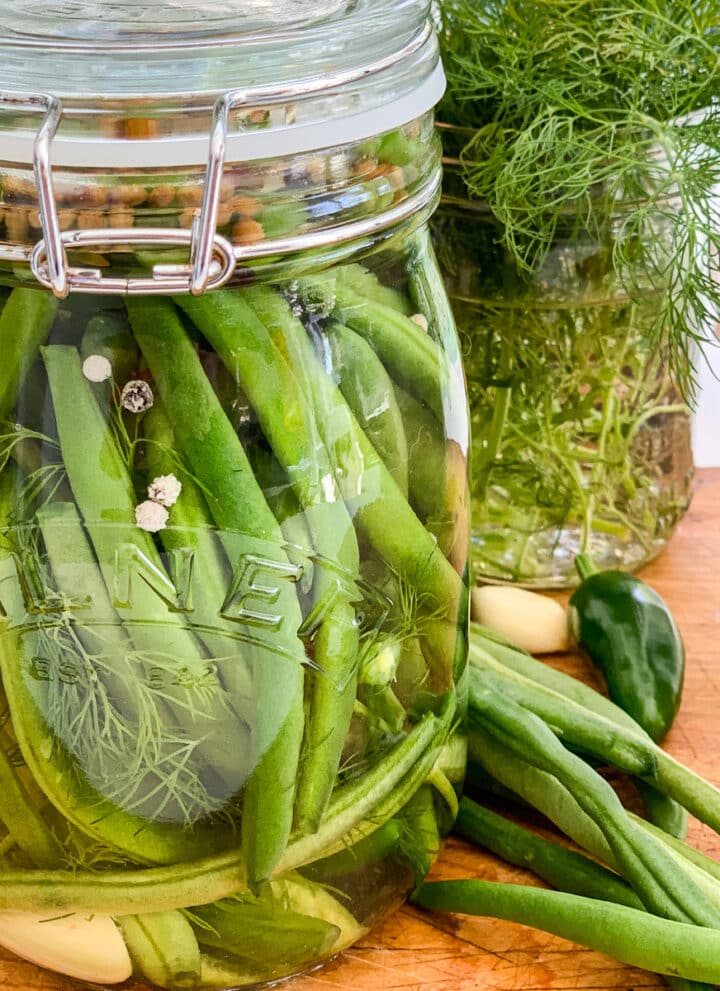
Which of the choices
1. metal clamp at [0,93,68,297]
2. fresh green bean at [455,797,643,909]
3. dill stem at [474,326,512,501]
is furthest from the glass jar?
metal clamp at [0,93,68,297]

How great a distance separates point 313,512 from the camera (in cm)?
51

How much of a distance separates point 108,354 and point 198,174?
8 cm

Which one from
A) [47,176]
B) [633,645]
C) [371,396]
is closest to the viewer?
[47,176]

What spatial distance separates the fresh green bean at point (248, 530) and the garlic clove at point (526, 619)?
0.33 meters

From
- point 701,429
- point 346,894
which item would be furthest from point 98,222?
point 701,429

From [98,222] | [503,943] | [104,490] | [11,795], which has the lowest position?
[503,943]

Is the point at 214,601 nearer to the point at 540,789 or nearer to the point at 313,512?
the point at 313,512

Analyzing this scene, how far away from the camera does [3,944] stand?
0.60 m

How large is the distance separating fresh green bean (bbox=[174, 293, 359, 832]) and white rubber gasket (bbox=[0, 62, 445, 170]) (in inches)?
2.4

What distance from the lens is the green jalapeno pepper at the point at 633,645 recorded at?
0.75 m

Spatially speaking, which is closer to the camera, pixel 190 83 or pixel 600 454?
pixel 190 83

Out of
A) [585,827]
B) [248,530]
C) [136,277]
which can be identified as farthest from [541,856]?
[136,277]

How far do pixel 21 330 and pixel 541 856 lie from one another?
1.27ft

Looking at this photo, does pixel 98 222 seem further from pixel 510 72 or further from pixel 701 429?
pixel 701 429
